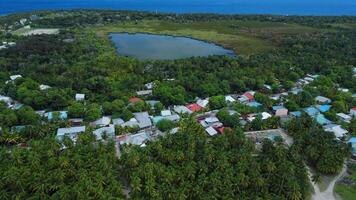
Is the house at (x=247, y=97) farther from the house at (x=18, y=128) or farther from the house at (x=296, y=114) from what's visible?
the house at (x=18, y=128)

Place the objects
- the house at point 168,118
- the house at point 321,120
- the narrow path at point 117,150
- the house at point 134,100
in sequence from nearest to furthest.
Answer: the narrow path at point 117,150
the house at point 168,118
the house at point 321,120
the house at point 134,100

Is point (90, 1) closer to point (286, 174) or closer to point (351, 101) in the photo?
point (351, 101)

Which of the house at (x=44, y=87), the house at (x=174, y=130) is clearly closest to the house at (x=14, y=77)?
the house at (x=44, y=87)

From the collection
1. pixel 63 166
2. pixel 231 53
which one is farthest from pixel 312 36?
pixel 63 166

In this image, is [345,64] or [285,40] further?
[285,40]

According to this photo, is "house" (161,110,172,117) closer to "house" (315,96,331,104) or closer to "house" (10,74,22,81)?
"house" (315,96,331,104)

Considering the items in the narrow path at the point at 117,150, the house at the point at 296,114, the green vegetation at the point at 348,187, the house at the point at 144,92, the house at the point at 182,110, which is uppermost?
the house at the point at 296,114

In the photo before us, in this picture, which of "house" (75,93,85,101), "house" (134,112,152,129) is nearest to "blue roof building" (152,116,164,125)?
"house" (134,112,152,129)
